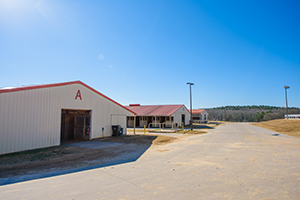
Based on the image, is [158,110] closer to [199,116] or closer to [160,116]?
[160,116]

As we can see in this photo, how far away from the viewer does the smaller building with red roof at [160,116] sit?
3406 cm

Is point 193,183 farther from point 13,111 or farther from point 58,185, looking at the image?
point 13,111

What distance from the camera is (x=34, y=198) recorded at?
469 cm

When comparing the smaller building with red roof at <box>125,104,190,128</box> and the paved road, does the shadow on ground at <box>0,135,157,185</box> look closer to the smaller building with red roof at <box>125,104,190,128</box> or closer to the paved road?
the paved road

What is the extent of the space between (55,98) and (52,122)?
1.64m

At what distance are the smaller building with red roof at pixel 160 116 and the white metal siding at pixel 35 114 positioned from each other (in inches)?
754

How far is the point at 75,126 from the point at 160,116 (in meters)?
19.3

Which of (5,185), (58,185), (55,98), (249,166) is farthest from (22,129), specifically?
(249,166)

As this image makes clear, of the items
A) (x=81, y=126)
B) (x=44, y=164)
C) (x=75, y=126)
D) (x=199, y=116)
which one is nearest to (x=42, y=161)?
(x=44, y=164)

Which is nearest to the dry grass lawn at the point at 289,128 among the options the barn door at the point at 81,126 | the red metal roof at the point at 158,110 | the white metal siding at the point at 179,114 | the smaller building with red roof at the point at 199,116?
the white metal siding at the point at 179,114

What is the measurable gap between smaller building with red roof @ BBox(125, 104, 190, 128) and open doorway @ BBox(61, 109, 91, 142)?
52.1 ft

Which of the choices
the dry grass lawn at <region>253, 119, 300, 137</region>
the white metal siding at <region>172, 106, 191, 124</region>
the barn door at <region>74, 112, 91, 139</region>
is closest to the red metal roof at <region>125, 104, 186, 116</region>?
the white metal siding at <region>172, 106, 191, 124</region>

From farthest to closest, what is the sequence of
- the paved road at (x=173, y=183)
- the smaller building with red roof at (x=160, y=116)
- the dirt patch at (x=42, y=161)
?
the smaller building with red roof at (x=160, y=116)
the dirt patch at (x=42, y=161)
the paved road at (x=173, y=183)

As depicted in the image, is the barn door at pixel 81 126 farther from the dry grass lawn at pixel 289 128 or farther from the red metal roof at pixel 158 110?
the dry grass lawn at pixel 289 128
